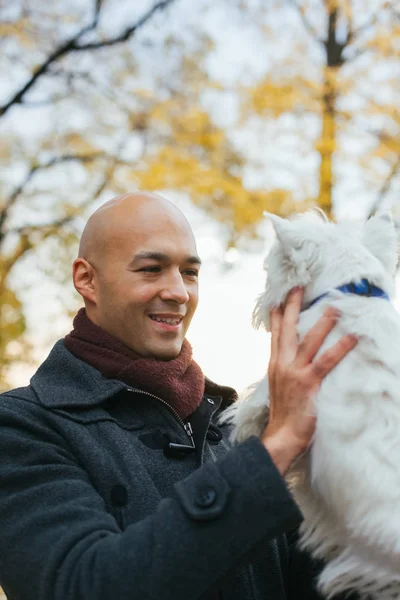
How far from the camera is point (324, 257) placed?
4.98ft

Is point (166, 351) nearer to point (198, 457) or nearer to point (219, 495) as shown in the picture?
point (198, 457)

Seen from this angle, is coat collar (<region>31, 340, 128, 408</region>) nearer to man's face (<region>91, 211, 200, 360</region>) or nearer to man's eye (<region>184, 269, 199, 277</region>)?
man's face (<region>91, 211, 200, 360</region>)

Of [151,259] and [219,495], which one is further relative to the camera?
[151,259]

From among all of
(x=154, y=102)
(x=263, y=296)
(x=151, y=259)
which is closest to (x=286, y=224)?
(x=263, y=296)

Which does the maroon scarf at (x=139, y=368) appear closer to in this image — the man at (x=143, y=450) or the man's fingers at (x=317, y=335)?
the man at (x=143, y=450)

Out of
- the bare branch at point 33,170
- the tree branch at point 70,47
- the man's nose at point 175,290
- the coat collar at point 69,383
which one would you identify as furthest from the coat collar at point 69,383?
the bare branch at point 33,170

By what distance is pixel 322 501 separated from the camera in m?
1.43

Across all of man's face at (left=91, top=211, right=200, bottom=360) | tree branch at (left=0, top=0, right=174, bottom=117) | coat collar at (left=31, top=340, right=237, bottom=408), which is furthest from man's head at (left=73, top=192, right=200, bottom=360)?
tree branch at (left=0, top=0, right=174, bottom=117)

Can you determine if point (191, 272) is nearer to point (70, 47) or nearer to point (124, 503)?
point (124, 503)

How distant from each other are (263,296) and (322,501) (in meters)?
0.52

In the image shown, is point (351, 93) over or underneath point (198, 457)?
over

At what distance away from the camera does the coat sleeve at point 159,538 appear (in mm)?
1296

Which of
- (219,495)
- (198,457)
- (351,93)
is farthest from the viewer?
(351,93)

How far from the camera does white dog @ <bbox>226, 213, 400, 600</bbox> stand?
1293 millimetres
